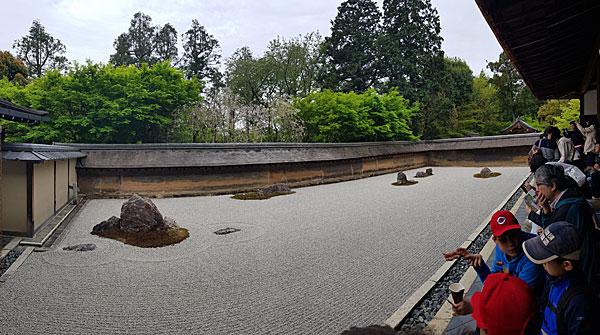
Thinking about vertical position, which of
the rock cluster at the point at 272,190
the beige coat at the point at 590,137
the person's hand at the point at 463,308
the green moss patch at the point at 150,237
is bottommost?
the green moss patch at the point at 150,237

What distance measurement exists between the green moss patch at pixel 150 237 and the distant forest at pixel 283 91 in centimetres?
993

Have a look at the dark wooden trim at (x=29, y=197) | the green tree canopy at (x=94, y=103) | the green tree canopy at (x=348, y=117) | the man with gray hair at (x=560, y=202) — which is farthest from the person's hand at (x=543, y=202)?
the green tree canopy at (x=348, y=117)

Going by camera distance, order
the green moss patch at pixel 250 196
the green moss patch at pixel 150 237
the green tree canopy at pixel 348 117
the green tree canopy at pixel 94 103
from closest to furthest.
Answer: the green moss patch at pixel 150 237 → the green moss patch at pixel 250 196 → the green tree canopy at pixel 94 103 → the green tree canopy at pixel 348 117

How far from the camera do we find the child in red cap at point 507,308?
6.31ft

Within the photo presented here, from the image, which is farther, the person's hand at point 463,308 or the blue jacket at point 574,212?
the blue jacket at point 574,212

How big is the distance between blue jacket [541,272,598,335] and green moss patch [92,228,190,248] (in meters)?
6.36

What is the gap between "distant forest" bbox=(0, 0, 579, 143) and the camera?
16266mm

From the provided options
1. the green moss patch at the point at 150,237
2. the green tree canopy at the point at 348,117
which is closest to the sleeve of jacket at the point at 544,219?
the green moss patch at the point at 150,237

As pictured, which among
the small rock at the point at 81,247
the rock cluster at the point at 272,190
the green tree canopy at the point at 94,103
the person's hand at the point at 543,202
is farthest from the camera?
the green tree canopy at the point at 94,103

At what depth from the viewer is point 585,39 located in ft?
16.8

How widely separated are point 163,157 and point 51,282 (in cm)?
836

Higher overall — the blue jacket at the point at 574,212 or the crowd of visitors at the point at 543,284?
the blue jacket at the point at 574,212

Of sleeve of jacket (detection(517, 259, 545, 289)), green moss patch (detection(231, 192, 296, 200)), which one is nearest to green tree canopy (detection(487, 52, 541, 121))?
green moss patch (detection(231, 192, 296, 200))

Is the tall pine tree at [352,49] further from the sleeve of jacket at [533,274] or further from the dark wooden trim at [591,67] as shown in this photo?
the sleeve of jacket at [533,274]
